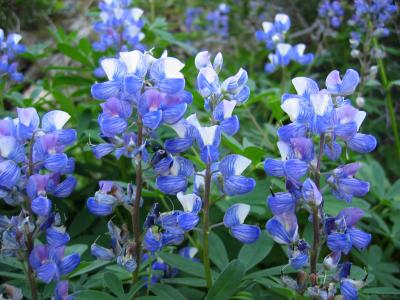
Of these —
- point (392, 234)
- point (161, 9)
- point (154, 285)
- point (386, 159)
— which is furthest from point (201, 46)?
point (154, 285)

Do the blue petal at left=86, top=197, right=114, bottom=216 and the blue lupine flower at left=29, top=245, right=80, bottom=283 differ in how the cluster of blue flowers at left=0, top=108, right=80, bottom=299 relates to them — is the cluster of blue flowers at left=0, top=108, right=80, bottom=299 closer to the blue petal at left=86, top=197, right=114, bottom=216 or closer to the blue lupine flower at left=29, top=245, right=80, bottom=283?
the blue lupine flower at left=29, top=245, right=80, bottom=283

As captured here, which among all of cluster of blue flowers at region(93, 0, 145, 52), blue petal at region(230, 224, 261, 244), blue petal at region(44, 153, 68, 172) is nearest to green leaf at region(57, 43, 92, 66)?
cluster of blue flowers at region(93, 0, 145, 52)

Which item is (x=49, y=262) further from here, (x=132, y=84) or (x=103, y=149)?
(x=132, y=84)

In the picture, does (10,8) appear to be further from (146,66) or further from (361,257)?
(361,257)

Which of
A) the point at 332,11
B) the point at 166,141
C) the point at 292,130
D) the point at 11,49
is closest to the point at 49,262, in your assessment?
the point at 166,141

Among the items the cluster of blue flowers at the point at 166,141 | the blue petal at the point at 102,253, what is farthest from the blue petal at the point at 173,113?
the blue petal at the point at 102,253

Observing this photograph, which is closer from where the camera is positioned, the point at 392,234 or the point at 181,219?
the point at 181,219

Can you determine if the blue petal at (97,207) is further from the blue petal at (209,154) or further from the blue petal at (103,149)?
the blue petal at (209,154)
